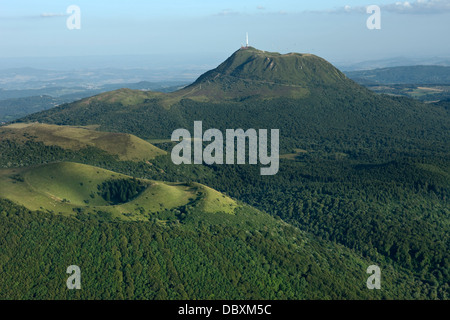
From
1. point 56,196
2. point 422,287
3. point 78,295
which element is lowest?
point 422,287

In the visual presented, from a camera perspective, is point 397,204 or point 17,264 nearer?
point 17,264

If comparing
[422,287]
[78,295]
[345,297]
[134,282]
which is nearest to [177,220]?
[134,282]

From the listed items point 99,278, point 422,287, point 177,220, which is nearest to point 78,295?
point 99,278

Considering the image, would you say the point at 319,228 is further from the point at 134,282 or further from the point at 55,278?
the point at 55,278

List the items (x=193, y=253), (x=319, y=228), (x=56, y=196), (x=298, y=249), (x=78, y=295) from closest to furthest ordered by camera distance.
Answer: (x=78, y=295) → (x=193, y=253) → (x=298, y=249) → (x=56, y=196) → (x=319, y=228)

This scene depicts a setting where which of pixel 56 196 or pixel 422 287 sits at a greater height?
pixel 56 196

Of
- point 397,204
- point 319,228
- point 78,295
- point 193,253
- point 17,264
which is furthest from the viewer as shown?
point 397,204
